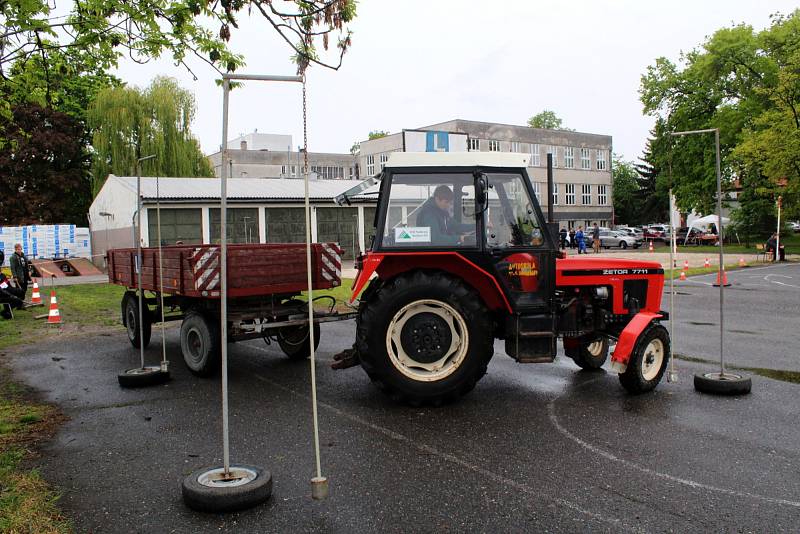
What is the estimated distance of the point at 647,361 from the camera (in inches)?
261

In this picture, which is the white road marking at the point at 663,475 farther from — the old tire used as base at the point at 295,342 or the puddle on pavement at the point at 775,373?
the old tire used as base at the point at 295,342

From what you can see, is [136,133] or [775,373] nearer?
[775,373]

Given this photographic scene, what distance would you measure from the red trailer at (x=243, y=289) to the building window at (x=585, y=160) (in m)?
71.7

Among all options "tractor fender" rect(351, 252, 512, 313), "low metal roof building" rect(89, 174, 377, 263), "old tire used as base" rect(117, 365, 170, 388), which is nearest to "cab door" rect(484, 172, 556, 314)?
"tractor fender" rect(351, 252, 512, 313)

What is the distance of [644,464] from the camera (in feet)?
15.1

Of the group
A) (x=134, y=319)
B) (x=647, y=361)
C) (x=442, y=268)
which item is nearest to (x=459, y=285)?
(x=442, y=268)

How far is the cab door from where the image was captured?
636 cm

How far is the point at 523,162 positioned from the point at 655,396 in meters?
2.70

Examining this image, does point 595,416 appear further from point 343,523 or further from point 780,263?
point 780,263

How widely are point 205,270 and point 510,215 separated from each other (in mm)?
3543

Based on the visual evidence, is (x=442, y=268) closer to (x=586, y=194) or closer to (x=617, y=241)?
(x=617, y=241)

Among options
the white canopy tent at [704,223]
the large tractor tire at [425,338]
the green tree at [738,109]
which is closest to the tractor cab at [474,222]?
the large tractor tire at [425,338]

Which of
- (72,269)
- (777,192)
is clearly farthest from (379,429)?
(777,192)

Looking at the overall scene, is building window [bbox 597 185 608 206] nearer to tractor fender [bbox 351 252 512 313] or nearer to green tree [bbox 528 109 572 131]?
green tree [bbox 528 109 572 131]
